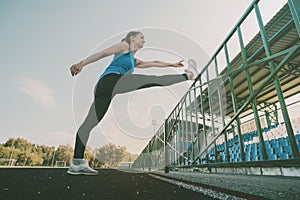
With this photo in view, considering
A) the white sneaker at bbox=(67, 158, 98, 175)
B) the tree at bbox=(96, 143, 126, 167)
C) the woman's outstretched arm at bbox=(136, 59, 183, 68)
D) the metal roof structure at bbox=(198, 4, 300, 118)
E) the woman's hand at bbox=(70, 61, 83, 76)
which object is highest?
the metal roof structure at bbox=(198, 4, 300, 118)

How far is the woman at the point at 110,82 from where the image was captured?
1160mm

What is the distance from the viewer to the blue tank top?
1.22 m

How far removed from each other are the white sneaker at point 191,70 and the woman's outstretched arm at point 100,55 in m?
0.54

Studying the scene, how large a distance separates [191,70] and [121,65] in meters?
0.61

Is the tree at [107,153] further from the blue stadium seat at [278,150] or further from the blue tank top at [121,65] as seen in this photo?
the blue stadium seat at [278,150]

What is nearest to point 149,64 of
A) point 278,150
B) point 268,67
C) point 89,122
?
point 89,122

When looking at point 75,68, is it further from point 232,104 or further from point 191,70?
point 232,104

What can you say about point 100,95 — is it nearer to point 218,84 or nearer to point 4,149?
point 218,84

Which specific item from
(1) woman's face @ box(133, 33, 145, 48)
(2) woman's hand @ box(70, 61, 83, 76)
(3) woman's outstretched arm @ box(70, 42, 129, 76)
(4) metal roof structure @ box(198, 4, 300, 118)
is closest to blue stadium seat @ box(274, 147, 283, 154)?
(4) metal roof structure @ box(198, 4, 300, 118)

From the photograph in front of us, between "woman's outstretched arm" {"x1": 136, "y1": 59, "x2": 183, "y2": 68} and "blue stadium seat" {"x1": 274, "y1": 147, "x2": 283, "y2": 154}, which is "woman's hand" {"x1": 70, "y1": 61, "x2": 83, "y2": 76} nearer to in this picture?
"woman's outstretched arm" {"x1": 136, "y1": 59, "x2": 183, "y2": 68}

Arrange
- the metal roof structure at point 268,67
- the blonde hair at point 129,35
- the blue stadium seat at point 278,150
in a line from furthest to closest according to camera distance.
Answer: the blue stadium seat at point 278,150, the metal roof structure at point 268,67, the blonde hair at point 129,35

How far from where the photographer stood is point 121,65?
49.8 inches

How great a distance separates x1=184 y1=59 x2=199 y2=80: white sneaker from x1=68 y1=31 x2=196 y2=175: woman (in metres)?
0.08

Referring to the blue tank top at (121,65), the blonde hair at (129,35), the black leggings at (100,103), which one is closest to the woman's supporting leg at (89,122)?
the black leggings at (100,103)
